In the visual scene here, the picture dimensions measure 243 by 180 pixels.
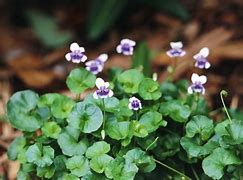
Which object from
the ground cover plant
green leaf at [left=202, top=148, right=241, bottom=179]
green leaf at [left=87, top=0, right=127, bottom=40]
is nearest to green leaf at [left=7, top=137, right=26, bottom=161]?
the ground cover plant

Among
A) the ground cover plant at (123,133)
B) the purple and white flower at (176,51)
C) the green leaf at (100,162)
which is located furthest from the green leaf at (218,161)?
the purple and white flower at (176,51)

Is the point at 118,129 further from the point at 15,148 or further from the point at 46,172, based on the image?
the point at 15,148

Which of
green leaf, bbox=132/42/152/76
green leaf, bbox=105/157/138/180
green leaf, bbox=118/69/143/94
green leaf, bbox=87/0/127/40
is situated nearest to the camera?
green leaf, bbox=105/157/138/180

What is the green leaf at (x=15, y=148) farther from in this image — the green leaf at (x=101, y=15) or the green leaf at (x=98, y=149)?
the green leaf at (x=101, y=15)

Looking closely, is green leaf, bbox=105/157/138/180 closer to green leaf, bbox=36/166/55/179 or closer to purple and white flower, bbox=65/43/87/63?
green leaf, bbox=36/166/55/179

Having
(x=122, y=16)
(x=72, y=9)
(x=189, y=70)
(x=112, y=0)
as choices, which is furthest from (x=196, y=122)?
(x=72, y=9)

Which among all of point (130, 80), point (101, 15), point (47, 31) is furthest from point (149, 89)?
point (47, 31)
